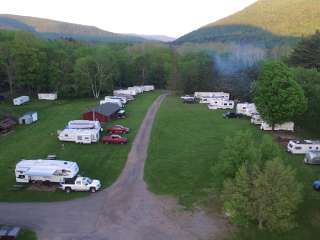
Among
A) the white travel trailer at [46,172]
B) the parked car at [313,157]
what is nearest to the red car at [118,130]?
the white travel trailer at [46,172]

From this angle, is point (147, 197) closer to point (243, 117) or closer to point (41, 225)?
point (41, 225)

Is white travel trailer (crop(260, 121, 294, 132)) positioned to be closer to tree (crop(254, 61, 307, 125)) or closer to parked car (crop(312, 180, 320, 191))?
tree (crop(254, 61, 307, 125))

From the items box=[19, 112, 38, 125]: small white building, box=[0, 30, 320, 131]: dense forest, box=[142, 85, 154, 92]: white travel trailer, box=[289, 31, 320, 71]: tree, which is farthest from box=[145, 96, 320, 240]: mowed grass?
box=[142, 85, 154, 92]: white travel trailer

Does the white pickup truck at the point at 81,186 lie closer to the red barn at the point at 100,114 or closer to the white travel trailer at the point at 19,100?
the red barn at the point at 100,114

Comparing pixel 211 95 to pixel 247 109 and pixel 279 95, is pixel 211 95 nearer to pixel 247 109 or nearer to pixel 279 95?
pixel 247 109

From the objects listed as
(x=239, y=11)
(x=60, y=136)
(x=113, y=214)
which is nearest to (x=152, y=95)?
(x=60, y=136)

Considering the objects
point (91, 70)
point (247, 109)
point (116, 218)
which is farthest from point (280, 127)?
point (91, 70)

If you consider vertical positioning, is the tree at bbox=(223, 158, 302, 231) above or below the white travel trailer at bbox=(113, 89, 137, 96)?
below
